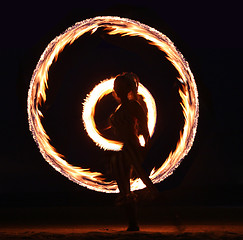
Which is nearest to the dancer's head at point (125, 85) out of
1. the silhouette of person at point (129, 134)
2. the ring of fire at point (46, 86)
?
the silhouette of person at point (129, 134)

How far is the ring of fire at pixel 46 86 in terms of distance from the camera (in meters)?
8.73

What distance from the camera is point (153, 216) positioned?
9.60 m

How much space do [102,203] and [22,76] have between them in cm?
409

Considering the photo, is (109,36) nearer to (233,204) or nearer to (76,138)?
(76,138)

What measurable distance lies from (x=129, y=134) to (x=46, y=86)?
1963 millimetres

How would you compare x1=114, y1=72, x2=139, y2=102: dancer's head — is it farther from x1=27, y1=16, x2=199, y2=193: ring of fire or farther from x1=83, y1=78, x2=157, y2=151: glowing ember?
x1=83, y1=78, x2=157, y2=151: glowing ember

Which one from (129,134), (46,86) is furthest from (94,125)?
(129,134)

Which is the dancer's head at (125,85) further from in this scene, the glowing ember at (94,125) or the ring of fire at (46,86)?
the glowing ember at (94,125)

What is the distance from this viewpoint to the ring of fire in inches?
344

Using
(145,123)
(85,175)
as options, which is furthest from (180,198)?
(145,123)

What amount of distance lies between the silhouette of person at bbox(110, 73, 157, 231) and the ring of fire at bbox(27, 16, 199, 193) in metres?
0.64

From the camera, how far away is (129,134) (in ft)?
26.0

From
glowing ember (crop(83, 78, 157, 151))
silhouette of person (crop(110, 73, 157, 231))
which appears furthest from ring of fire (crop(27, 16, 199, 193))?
silhouette of person (crop(110, 73, 157, 231))

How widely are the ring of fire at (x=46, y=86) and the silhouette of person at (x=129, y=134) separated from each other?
0.64 metres
